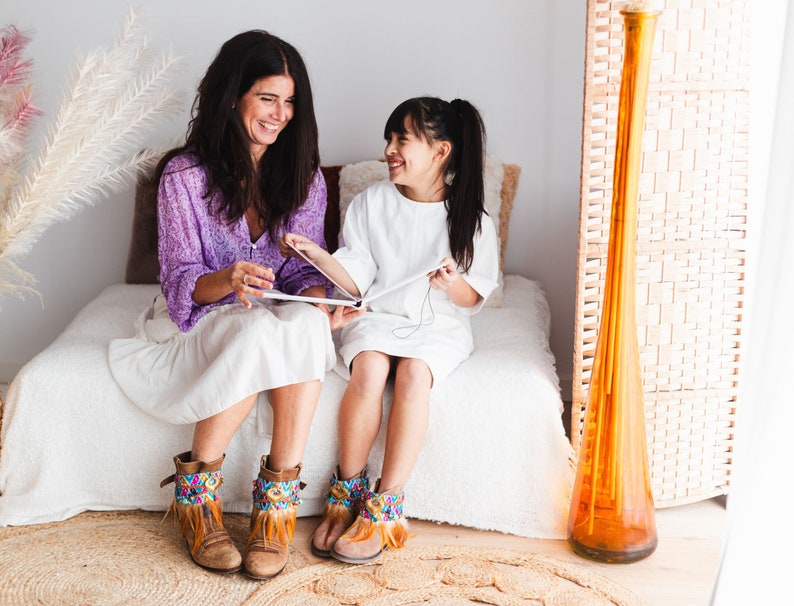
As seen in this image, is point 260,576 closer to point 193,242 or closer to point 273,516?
point 273,516

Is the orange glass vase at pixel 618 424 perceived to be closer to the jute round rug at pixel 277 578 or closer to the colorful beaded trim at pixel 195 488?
the jute round rug at pixel 277 578

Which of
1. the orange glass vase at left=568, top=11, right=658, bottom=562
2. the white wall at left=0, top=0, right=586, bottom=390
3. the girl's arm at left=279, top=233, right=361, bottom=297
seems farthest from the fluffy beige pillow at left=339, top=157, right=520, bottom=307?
the orange glass vase at left=568, top=11, right=658, bottom=562

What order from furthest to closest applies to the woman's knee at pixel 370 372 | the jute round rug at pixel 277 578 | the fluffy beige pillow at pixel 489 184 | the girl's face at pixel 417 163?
1. the fluffy beige pillow at pixel 489 184
2. the girl's face at pixel 417 163
3. the woman's knee at pixel 370 372
4. the jute round rug at pixel 277 578

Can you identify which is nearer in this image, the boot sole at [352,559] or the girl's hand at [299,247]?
the boot sole at [352,559]

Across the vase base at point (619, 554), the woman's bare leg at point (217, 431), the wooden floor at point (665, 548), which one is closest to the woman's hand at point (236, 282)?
the woman's bare leg at point (217, 431)

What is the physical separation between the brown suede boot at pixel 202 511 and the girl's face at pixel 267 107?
718mm

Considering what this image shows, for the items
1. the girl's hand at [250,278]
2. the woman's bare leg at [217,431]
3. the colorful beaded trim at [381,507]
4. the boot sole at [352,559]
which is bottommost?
the boot sole at [352,559]

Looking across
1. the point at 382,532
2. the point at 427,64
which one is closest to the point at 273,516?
the point at 382,532

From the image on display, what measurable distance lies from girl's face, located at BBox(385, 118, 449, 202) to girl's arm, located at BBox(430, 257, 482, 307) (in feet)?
0.71

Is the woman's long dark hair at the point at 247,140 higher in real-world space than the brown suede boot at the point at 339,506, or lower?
higher

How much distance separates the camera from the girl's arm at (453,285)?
6.45 ft

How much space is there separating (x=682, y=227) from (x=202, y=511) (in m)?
1.16

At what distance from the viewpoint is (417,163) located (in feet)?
6.84

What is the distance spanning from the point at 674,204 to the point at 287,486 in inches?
39.1
